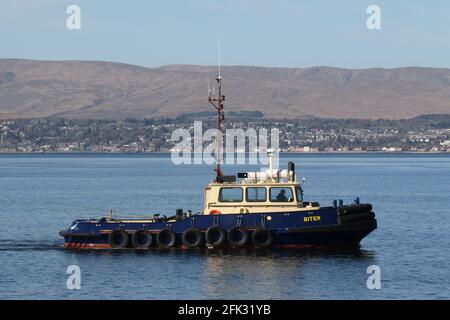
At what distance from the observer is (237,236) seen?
44.0m

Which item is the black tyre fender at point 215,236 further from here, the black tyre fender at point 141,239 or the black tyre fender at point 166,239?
the black tyre fender at point 141,239

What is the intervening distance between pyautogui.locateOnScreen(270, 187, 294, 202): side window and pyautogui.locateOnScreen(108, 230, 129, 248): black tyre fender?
6432 mm

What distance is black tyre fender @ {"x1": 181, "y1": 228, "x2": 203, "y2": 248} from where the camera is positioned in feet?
145

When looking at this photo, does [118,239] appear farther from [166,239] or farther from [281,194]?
[281,194]

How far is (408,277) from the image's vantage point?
131ft

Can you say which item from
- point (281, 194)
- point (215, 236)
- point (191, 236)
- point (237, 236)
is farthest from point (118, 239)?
point (281, 194)

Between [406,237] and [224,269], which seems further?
[406,237]

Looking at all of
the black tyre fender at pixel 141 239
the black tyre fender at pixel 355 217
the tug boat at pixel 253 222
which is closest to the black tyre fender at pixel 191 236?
→ the tug boat at pixel 253 222

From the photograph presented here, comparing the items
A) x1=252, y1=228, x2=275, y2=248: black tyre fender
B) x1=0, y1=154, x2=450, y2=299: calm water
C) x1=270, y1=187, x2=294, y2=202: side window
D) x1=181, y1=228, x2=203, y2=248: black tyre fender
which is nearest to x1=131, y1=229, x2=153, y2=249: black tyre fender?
x1=0, y1=154, x2=450, y2=299: calm water

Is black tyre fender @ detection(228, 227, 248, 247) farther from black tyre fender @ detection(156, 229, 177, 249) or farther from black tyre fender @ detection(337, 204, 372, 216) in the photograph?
black tyre fender @ detection(337, 204, 372, 216)

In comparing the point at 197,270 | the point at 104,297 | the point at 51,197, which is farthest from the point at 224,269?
the point at 51,197
